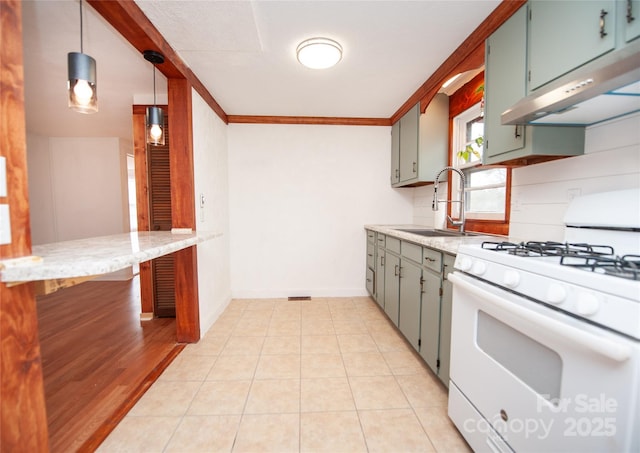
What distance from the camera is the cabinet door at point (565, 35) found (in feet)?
3.52

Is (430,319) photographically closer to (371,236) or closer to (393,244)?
(393,244)

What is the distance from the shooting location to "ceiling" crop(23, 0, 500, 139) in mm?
1646

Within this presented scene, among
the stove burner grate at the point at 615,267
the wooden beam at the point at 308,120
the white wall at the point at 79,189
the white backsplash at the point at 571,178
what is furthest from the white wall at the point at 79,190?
the stove burner grate at the point at 615,267

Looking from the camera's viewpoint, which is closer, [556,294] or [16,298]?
[556,294]

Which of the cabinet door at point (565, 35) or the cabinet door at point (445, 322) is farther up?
the cabinet door at point (565, 35)

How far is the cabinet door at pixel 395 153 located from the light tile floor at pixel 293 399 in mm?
1889

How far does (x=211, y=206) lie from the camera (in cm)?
287

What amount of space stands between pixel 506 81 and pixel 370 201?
2.22m

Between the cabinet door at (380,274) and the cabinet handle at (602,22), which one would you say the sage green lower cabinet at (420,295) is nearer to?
the cabinet door at (380,274)

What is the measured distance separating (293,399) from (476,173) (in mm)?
2448

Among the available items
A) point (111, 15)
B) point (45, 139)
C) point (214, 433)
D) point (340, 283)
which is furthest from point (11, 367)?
point (45, 139)

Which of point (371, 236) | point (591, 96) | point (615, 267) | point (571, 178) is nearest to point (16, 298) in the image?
point (615, 267)

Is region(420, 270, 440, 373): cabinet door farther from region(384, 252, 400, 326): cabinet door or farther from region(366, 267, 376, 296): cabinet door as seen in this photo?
region(366, 267, 376, 296): cabinet door

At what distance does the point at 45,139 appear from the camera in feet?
14.9
